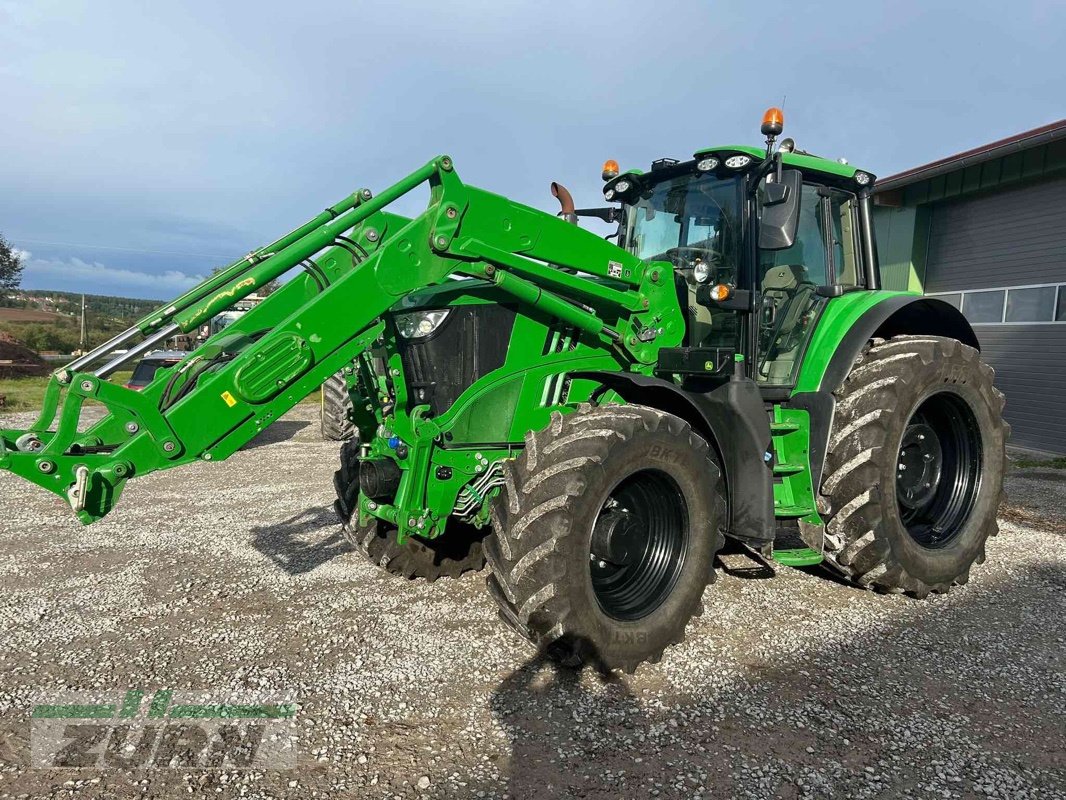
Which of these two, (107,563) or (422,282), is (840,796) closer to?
(422,282)

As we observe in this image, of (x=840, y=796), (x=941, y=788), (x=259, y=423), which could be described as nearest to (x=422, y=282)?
(x=259, y=423)

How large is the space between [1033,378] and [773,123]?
9334 mm

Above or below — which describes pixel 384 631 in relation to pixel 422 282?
below

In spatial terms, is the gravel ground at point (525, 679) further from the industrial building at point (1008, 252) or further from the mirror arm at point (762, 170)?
the industrial building at point (1008, 252)

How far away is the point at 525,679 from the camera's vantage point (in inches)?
128

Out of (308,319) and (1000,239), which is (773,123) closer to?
(308,319)

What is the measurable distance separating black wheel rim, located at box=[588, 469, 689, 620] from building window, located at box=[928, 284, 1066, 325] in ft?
26.5

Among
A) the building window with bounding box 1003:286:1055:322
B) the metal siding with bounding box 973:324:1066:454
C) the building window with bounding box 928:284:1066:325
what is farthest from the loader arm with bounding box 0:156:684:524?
the building window with bounding box 1003:286:1055:322

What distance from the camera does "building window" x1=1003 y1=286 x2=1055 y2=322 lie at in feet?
33.7

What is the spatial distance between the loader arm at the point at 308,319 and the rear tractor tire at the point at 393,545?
1.17 metres

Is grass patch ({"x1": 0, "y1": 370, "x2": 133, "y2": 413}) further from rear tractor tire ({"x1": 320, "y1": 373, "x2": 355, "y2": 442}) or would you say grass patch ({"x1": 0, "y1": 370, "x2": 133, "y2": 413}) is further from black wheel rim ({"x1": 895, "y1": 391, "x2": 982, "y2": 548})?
black wheel rim ({"x1": 895, "y1": 391, "x2": 982, "y2": 548})

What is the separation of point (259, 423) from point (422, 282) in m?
0.96

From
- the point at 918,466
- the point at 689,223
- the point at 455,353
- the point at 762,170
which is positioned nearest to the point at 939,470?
the point at 918,466

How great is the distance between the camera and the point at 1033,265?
10.5m
